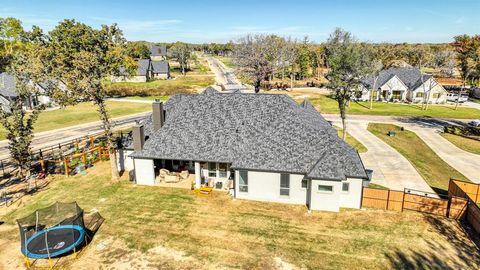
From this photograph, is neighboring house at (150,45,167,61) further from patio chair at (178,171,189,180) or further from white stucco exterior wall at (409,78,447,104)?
patio chair at (178,171,189,180)

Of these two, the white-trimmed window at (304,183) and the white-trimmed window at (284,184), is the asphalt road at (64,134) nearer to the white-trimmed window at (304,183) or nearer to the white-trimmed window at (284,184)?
the white-trimmed window at (284,184)

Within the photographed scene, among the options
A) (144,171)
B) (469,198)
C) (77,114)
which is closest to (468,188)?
(469,198)

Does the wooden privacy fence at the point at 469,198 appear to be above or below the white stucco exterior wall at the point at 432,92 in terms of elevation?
below

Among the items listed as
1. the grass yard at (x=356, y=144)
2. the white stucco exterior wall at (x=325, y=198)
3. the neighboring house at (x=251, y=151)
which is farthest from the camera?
the grass yard at (x=356, y=144)

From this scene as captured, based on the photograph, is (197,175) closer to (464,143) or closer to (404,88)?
(464,143)

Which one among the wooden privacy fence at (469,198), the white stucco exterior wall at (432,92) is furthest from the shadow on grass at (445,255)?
the white stucco exterior wall at (432,92)

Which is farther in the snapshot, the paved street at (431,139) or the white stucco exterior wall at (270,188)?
the paved street at (431,139)

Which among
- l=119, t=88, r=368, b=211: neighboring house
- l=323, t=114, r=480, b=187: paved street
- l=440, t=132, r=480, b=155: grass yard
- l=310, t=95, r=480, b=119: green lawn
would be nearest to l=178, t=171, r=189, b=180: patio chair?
l=119, t=88, r=368, b=211: neighboring house
